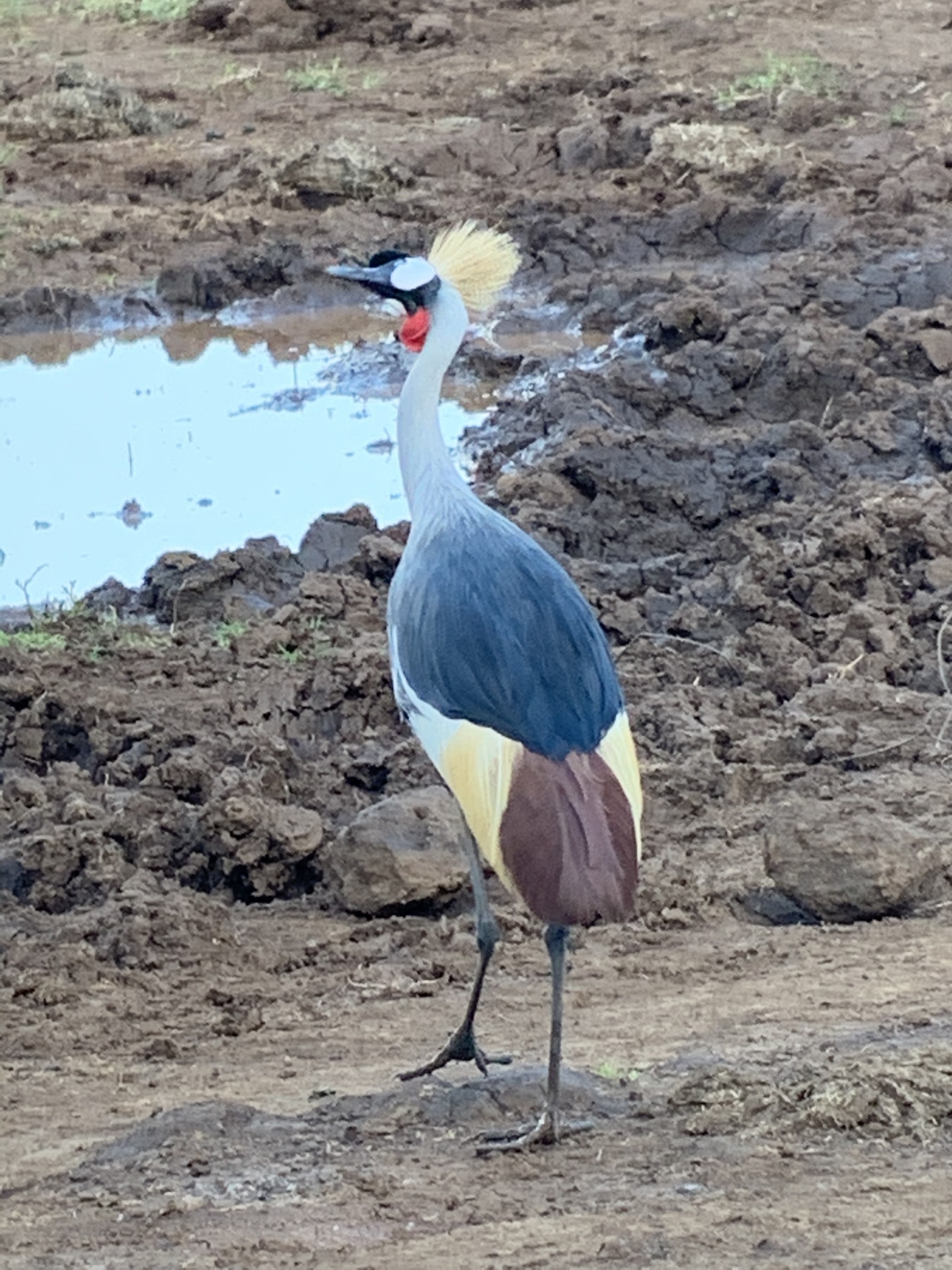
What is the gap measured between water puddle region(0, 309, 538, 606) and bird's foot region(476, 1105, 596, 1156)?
18.2 ft

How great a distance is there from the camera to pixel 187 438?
12.0 m

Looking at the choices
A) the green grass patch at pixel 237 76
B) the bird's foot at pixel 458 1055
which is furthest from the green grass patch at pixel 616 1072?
the green grass patch at pixel 237 76

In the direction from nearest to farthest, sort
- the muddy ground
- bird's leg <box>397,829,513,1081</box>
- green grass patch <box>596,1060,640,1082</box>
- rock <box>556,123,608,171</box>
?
the muddy ground < green grass patch <box>596,1060,640,1082</box> < bird's leg <box>397,829,513,1081</box> < rock <box>556,123,608,171</box>

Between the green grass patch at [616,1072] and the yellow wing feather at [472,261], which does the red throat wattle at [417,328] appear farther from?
the green grass patch at [616,1072]

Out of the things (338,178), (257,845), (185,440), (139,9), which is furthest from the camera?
(139,9)

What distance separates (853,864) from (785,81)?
1208cm

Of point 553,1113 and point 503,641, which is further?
point 503,641

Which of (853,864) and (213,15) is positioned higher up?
(213,15)

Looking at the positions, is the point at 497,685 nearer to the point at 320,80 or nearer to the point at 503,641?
the point at 503,641

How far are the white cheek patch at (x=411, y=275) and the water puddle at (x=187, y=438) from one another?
478 cm

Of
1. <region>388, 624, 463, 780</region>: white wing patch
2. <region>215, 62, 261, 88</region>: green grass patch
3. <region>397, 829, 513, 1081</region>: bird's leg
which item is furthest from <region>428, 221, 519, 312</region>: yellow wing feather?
<region>215, 62, 261, 88</region>: green grass patch

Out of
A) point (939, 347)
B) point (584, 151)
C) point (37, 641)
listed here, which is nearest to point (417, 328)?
point (37, 641)

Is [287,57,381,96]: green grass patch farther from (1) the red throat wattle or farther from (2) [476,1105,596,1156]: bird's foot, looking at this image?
(2) [476,1105,596,1156]: bird's foot

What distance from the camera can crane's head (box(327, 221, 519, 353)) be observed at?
5156 millimetres
